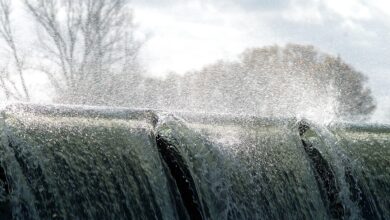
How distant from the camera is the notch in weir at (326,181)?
5.62 m

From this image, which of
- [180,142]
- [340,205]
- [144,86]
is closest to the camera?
[180,142]

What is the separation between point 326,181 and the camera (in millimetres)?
5691

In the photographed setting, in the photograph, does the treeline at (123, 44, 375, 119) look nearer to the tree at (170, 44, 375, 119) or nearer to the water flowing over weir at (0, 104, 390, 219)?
the tree at (170, 44, 375, 119)

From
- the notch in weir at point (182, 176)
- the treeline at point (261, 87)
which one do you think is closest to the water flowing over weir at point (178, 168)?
the notch in weir at point (182, 176)

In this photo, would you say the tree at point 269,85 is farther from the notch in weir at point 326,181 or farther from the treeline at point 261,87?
the notch in weir at point 326,181

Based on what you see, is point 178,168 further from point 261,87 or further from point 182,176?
point 261,87

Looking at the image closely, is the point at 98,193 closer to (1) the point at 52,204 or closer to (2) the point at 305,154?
(1) the point at 52,204

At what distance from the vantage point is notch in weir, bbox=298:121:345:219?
5625 millimetres

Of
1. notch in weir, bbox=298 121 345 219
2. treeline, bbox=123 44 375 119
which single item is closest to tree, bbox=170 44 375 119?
treeline, bbox=123 44 375 119

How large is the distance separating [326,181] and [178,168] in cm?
146

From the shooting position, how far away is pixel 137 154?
466 centimetres

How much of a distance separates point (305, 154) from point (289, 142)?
0.54ft

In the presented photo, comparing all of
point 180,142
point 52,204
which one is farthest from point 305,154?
point 52,204

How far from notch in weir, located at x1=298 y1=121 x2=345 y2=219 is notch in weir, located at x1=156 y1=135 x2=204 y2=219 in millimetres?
1387
